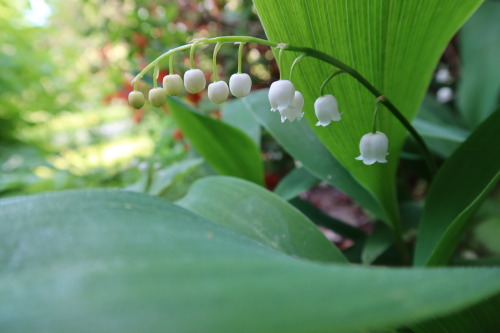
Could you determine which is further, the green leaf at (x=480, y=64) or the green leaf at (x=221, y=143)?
the green leaf at (x=480, y=64)

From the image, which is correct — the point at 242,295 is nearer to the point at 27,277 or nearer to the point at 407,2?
the point at 27,277

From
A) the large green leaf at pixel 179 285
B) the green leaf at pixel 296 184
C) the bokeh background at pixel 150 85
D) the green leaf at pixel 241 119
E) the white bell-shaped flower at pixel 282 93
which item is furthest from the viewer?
the bokeh background at pixel 150 85

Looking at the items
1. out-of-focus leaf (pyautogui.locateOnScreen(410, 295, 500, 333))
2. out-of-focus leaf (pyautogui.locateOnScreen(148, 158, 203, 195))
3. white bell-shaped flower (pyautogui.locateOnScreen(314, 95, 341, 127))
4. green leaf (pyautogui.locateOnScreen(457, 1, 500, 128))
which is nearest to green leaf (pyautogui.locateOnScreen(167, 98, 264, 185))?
out-of-focus leaf (pyautogui.locateOnScreen(148, 158, 203, 195))

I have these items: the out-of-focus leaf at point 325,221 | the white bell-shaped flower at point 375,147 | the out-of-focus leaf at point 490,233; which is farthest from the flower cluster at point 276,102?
the out-of-focus leaf at point 490,233

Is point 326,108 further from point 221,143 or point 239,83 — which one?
point 221,143

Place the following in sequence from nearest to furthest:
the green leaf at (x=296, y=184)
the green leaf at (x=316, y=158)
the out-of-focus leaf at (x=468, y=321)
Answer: the out-of-focus leaf at (x=468, y=321) → the green leaf at (x=316, y=158) → the green leaf at (x=296, y=184)

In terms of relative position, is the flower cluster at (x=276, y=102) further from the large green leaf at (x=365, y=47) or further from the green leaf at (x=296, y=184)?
the green leaf at (x=296, y=184)

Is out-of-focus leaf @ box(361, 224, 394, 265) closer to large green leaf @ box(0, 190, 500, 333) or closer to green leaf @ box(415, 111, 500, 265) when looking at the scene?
green leaf @ box(415, 111, 500, 265)

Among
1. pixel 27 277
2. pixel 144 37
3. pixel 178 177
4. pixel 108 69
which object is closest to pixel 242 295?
pixel 27 277
